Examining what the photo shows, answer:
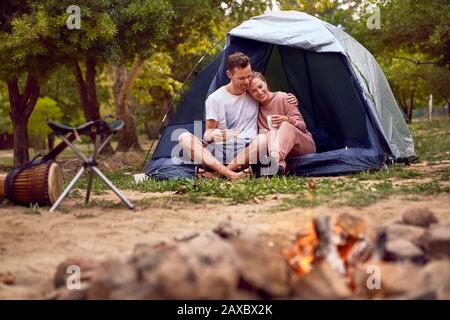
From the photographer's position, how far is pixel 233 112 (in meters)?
7.11

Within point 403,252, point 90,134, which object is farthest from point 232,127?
point 403,252

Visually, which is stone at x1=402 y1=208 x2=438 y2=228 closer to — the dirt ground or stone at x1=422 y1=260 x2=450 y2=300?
the dirt ground

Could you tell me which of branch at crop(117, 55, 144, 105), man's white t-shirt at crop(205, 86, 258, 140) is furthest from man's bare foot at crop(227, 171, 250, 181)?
branch at crop(117, 55, 144, 105)

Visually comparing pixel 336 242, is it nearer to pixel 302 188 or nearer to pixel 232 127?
pixel 302 188

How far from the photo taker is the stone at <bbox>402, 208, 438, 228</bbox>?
3.43 metres

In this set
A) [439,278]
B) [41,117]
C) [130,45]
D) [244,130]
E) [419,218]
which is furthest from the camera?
[41,117]

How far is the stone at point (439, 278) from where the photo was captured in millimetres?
2594

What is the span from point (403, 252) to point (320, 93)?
558 centimetres

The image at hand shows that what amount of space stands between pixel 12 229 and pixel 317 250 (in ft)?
8.38

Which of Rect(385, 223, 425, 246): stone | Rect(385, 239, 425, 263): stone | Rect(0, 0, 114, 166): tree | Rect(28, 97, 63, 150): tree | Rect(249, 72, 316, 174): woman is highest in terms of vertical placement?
Rect(0, 0, 114, 166): tree

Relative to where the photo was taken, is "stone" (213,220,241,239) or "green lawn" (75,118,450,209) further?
"green lawn" (75,118,450,209)

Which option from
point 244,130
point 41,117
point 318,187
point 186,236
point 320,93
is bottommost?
point 41,117

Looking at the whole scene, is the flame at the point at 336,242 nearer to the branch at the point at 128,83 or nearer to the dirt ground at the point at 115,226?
the dirt ground at the point at 115,226

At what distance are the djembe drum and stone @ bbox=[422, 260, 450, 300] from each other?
141 inches
